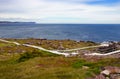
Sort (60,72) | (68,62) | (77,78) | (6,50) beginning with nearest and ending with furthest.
Result: (77,78) < (60,72) < (68,62) < (6,50)

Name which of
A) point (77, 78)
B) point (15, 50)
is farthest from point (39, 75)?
point (15, 50)

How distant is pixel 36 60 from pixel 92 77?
11.2 m

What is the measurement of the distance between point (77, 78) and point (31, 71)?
21.7ft

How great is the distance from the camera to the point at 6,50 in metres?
71.2

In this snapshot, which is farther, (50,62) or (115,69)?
(50,62)

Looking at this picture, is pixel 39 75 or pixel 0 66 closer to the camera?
pixel 39 75

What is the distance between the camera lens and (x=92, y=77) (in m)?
30.5

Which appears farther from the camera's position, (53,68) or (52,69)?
(53,68)

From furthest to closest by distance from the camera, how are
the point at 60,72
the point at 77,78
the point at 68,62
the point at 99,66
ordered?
the point at 68,62 → the point at 99,66 → the point at 60,72 → the point at 77,78

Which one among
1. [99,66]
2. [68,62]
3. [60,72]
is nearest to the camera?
[60,72]

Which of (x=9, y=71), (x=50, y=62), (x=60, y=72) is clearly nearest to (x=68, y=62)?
(x=50, y=62)

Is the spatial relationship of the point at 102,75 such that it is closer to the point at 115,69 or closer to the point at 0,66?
the point at 115,69

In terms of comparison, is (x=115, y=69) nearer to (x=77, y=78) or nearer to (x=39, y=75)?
(x=77, y=78)

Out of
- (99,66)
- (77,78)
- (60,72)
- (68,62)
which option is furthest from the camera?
(68,62)
